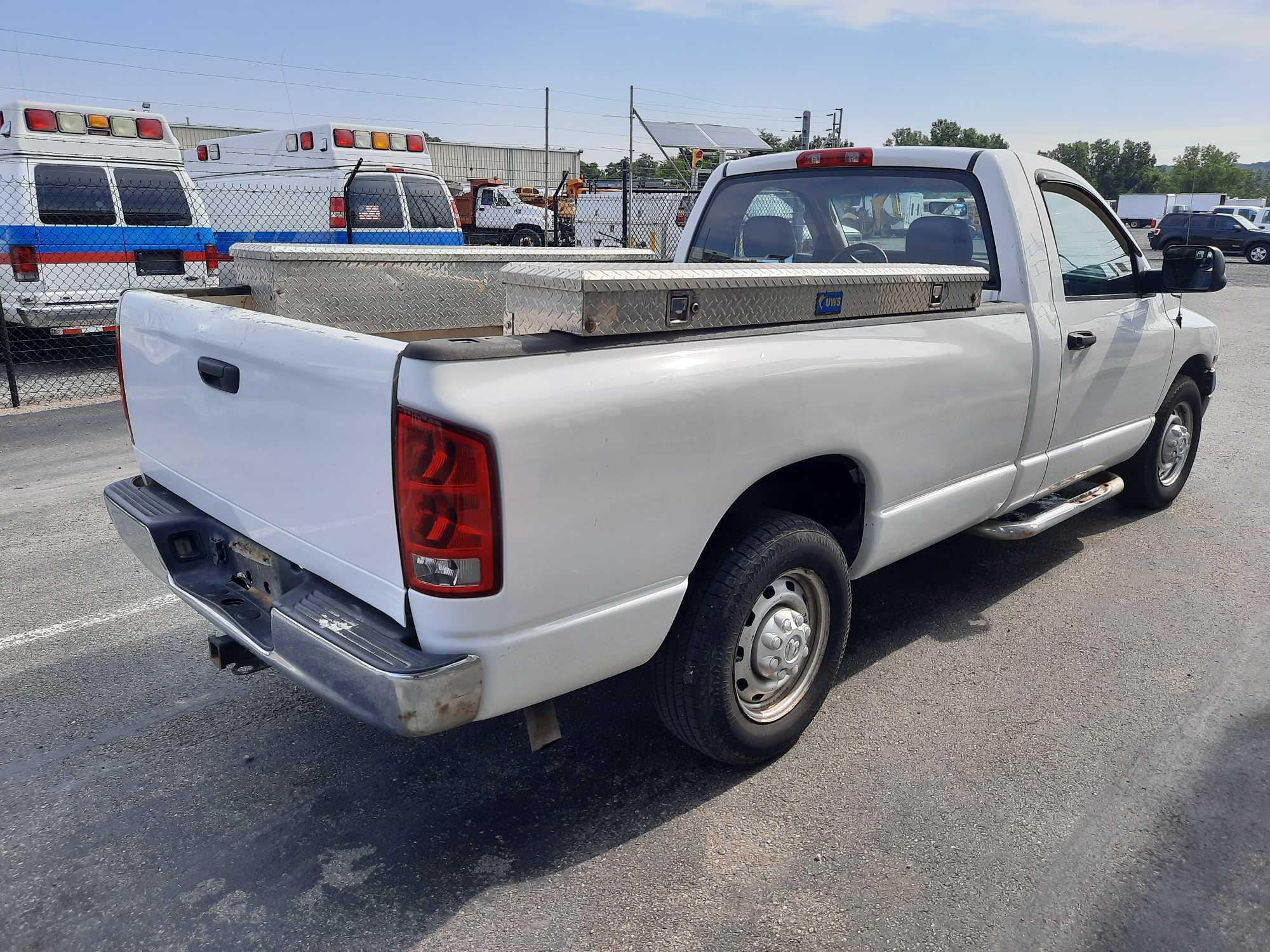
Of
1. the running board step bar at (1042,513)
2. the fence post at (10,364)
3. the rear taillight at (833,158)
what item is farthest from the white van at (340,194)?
the running board step bar at (1042,513)

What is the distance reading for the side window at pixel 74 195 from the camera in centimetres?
1023

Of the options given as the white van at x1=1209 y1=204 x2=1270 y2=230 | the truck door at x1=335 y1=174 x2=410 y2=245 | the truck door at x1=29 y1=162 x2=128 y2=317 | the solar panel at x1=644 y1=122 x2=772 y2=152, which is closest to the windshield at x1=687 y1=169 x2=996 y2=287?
the truck door at x1=29 y1=162 x2=128 y2=317

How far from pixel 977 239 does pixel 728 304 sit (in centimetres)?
194

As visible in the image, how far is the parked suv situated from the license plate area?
34.3 m

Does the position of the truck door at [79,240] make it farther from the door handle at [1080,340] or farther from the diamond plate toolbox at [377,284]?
the door handle at [1080,340]

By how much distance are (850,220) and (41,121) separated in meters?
9.57

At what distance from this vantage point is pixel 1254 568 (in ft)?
16.6

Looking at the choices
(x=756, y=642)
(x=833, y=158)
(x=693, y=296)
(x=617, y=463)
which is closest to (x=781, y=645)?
(x=756, y=642)

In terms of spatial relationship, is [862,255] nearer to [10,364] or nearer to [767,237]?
[767,237]

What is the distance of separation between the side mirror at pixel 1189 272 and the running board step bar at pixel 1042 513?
100 cm

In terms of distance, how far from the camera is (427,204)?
14.2 m

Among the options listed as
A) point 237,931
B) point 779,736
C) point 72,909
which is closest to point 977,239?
point 779,736

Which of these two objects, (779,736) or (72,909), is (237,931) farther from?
(779,736)

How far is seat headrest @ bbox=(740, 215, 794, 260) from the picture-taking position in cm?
463
